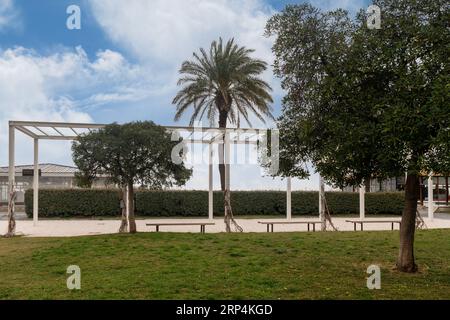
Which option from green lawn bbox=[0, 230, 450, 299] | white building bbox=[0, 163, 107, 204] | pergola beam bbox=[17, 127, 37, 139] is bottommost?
green lawn bbox=[0, 230, 450, 299]

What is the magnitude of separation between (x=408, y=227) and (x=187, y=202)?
21170 mm

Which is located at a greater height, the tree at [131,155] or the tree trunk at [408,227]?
the tree at [131,155]

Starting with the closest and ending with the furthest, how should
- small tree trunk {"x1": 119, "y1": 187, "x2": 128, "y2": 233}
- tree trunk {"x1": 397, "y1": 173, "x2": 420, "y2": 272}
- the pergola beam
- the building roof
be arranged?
tree trunk {"x1": 397, "y1": 173, "x2": 420, "y2": 272} < small tree trunk {"x1": 119, "y1": 187, "x2": 128, "y2": 233} < the pergola beam < the building roof

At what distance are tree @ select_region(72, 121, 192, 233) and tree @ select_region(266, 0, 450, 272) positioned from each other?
6.12 m

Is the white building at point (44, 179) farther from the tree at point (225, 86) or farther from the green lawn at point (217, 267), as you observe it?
the green lawn at point (217, 267)

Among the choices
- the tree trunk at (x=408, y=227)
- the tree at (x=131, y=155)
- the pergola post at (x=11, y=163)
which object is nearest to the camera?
the tree trunk at (x=408, y=227)

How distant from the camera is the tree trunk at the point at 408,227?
878 cm

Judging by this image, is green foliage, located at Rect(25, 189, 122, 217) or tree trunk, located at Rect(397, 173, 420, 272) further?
green foliage, located at Rect(25, 189, 122, 217)

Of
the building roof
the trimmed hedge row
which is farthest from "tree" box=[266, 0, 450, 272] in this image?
the building roof

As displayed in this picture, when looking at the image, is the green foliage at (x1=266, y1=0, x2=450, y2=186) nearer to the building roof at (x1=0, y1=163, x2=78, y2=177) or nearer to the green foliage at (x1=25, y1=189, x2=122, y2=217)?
the green foliage at (x1=25, y1=189, x2=122, y2=217)

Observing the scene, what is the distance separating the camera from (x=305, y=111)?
28.0 feet

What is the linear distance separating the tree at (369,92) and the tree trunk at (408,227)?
0.06ft

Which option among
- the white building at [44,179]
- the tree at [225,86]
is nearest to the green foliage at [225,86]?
the tree at [225,86]

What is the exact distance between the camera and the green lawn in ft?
23.6
